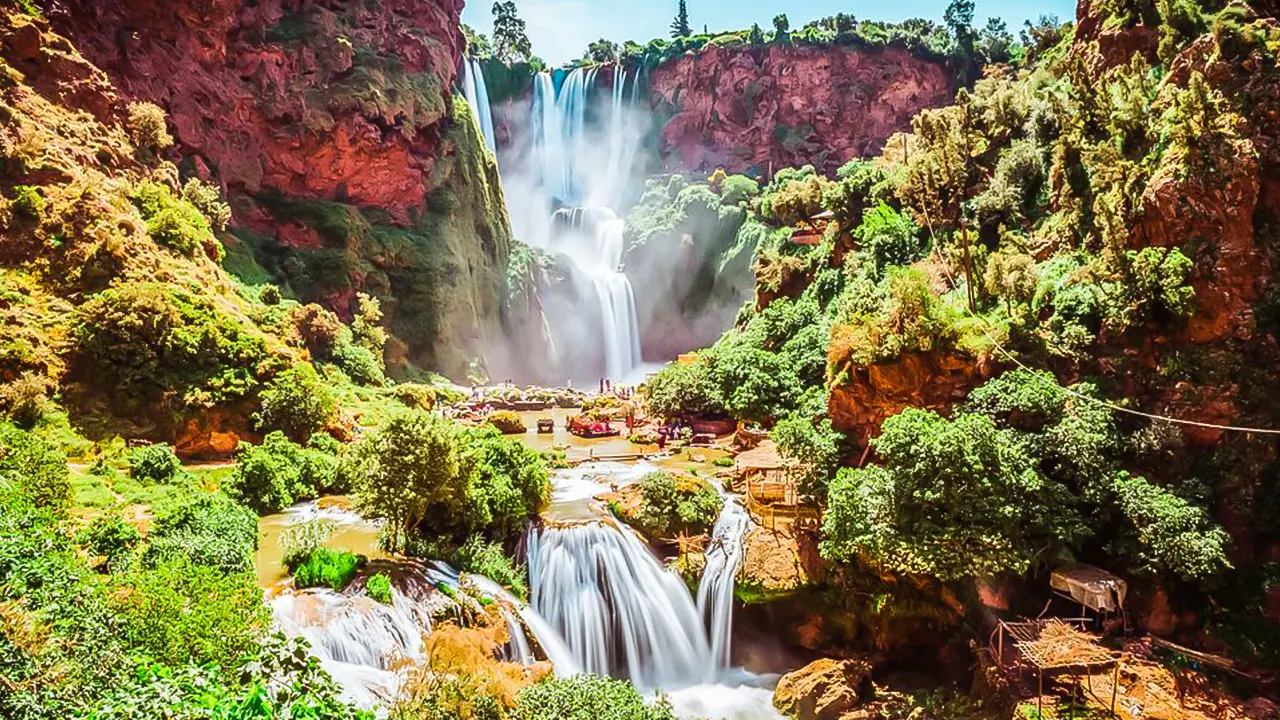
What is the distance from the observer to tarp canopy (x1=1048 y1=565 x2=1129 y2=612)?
14.1m

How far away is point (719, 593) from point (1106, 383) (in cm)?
1084

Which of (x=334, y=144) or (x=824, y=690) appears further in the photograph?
(x=334, y=144)

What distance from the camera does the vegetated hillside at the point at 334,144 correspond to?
108 feet

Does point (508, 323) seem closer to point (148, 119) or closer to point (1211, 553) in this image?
point (148, 119)

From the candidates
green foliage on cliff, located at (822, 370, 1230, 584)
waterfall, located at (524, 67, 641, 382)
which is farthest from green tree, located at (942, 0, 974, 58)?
green foliage on cliff, located at (822, 370, 1230, 584)

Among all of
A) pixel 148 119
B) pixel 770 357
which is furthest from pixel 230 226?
pixel 770 357

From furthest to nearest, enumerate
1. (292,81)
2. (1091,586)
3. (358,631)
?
(292,81) < (1091,586) < (358,631)

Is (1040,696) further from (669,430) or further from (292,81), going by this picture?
(292,81)

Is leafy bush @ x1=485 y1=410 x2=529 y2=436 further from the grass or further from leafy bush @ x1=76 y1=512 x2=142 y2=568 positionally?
leafy bush @ x1=76 y1=512 x2=142 y2=568

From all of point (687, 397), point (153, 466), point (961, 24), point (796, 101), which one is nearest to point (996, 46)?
point (961, 24)

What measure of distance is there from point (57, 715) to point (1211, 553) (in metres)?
18.6

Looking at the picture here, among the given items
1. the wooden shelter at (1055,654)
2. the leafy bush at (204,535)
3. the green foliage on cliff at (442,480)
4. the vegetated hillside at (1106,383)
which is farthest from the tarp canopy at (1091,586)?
the leafy bush at (204,535)

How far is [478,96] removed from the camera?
59.0m

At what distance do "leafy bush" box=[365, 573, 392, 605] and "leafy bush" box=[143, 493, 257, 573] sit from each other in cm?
230
